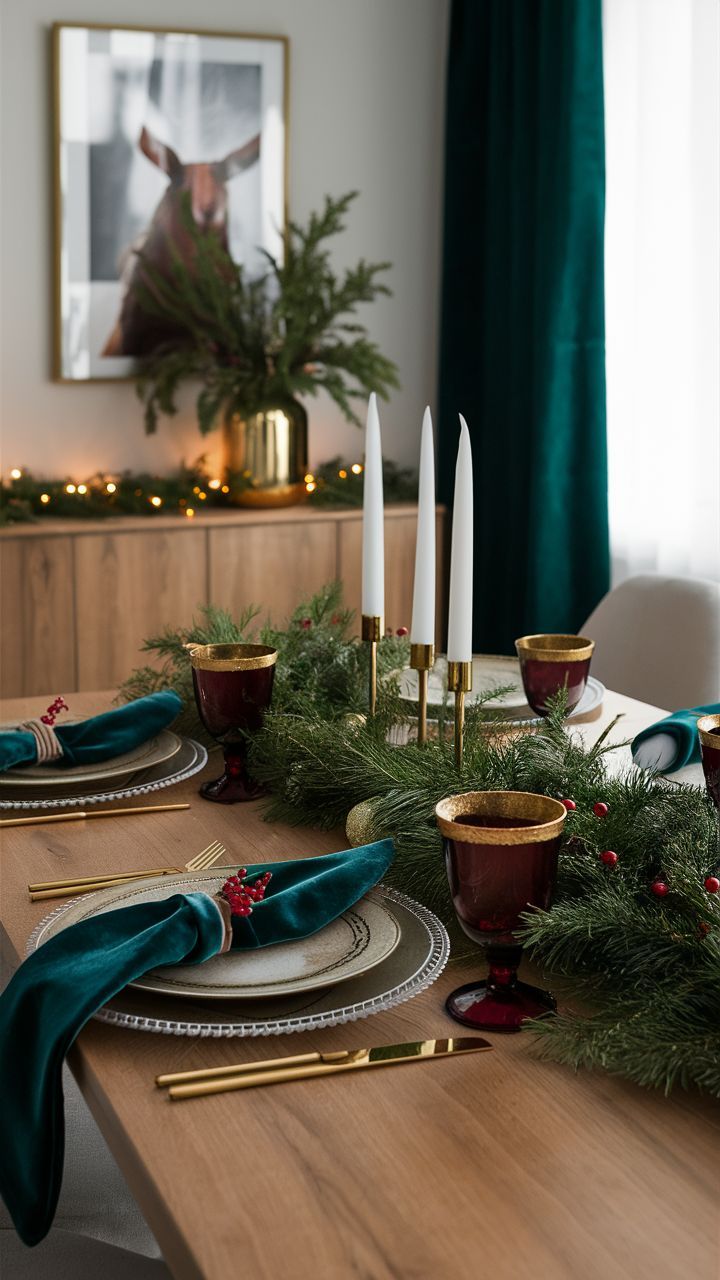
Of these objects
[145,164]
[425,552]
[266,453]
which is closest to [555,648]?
[425,552]

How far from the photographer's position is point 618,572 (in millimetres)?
3111

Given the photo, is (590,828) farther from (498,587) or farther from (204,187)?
(204,187)

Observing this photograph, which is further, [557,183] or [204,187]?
[204,187]

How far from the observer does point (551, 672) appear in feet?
4.50

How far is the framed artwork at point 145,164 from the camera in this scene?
10.8 feet

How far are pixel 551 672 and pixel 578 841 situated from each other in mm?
414

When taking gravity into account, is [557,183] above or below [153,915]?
above

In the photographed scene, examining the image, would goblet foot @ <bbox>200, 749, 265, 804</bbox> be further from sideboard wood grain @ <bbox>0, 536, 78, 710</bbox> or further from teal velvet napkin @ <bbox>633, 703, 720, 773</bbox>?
sideboard wood grain @ <bbox>0, 536, 78, 710</bbox>

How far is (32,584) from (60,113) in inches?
47.1

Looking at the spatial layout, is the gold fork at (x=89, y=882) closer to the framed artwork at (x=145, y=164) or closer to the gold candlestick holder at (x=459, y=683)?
the gold candlestick holder at (x=459, y=683)

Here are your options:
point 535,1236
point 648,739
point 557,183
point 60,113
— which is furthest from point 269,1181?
point 60,113

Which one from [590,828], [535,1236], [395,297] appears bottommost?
[535,1236]

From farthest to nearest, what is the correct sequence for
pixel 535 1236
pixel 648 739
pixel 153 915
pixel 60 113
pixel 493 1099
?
pixel 60 113 < pixel 648 739 < pixel 153 915 < pixel 493 1099 < pixel 535 1236

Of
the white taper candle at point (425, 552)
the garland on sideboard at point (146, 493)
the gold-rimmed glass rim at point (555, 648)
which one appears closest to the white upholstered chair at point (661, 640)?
the gold-rimmed glass rim at point (555, 648)
